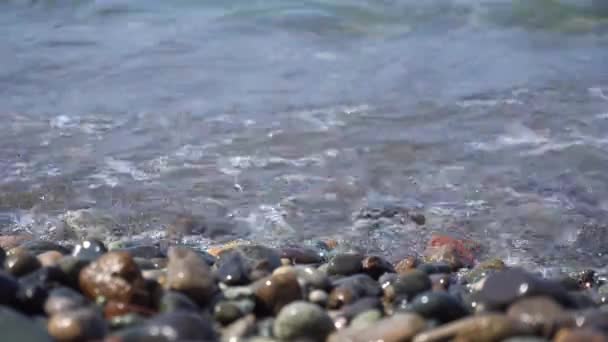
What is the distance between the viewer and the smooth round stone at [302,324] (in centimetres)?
306

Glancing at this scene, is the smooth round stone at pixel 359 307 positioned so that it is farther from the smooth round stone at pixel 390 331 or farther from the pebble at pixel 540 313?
the pebble at pixel 540 313

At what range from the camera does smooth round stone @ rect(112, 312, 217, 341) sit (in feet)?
8.66

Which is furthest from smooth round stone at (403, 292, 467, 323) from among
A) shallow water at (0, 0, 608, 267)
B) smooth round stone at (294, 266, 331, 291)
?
shallow water at (0, 0, 608, 267)

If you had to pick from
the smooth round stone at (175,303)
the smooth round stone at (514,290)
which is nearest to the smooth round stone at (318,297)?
the smooth round stone at (175,303)

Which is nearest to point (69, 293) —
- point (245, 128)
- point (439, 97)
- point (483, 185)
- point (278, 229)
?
point (278, 229)

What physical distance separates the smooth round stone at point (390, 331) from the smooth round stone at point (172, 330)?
421 mm

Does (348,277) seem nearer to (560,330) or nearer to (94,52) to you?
(560,330)

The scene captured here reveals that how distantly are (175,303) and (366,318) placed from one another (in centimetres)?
67

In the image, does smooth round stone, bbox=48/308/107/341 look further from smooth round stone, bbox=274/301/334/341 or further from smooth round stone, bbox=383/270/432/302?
smooth round stone, bbox=383/270/432/302

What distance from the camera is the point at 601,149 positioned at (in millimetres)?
6578

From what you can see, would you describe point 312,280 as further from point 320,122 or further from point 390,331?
point 320,122

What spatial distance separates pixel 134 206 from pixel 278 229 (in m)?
0.94

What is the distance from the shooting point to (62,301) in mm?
3012

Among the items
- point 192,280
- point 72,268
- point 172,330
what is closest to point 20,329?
point 172,330
